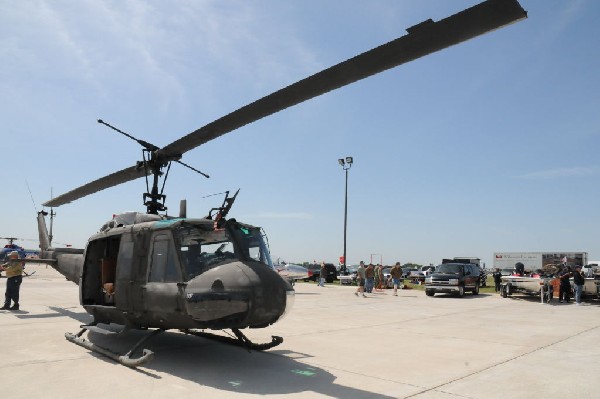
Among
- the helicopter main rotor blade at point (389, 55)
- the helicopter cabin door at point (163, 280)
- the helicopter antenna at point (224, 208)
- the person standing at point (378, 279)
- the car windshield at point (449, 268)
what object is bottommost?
the person standing at point (378, 279)

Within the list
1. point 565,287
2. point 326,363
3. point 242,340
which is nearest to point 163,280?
point 242,340

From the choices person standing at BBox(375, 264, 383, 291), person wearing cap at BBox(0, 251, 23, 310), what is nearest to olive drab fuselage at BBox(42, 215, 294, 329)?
person wearing cap at BBox(0, 251, 23, 310)

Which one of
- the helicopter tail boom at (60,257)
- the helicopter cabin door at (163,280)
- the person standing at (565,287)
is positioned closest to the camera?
the helicopter cabin door at (163,280)

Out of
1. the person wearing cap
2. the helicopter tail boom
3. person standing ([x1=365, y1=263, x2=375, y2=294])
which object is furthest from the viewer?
person standing ([x1=365, y1=263, x2=375, y2=294])

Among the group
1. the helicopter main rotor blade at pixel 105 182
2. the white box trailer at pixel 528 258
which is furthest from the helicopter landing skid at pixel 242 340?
the white box trailer at pixel 528 258

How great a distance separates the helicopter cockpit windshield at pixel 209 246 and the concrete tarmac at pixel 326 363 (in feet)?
→ 4.86

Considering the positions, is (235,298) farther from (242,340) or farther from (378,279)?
(378,279)

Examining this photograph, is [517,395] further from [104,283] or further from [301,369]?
[104,283]

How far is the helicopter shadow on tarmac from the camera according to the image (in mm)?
5301

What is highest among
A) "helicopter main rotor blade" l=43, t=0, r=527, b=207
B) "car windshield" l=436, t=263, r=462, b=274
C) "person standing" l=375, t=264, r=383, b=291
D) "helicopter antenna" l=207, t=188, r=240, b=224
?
"helicopter main rotor blade" l=43, t=0, r=527, b=207

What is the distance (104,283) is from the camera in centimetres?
833

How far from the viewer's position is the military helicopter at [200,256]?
13.5 ft

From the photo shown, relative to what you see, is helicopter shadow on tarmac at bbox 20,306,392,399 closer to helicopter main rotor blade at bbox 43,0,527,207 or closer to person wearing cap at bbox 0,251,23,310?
helicopter main rotor blade at bbox 43,0,527,207

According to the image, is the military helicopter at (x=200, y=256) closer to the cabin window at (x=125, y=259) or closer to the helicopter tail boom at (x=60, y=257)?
the cabin window at (x=125, y=259)
